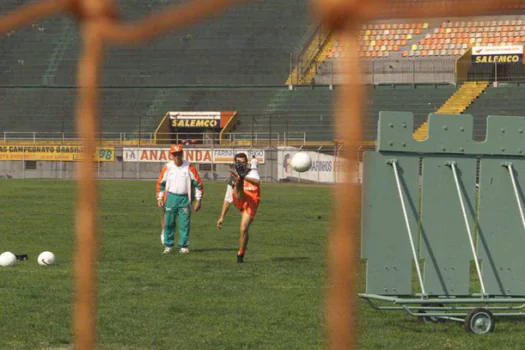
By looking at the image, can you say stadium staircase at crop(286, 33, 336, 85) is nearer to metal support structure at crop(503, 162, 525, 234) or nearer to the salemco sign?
the salemco sign

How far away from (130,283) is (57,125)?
4164 cm

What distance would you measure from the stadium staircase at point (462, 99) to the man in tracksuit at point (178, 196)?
1242 inches

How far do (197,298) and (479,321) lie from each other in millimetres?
3056

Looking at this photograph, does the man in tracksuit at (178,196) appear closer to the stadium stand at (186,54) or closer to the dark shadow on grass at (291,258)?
the dark shadow on grass at (291,258)

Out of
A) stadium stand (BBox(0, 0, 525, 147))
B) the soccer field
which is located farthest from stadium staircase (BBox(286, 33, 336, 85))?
the soccer field

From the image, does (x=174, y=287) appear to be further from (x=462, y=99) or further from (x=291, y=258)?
(x=462, y=99)

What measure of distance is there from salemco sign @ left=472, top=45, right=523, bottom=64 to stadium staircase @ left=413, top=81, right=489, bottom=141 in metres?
1.09

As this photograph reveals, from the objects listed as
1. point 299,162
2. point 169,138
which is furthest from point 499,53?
point 299,162

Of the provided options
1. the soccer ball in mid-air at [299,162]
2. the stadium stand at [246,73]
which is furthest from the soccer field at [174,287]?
the stadium stand at [246,73]

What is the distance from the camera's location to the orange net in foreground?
8.59 ft

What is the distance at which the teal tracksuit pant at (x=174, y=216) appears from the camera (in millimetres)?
16906

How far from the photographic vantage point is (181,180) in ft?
55.5

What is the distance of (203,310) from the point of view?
10.4 m

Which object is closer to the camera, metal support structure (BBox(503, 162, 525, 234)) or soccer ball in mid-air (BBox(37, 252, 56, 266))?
metal support structure (BBox(503, 162, 525, 234))
